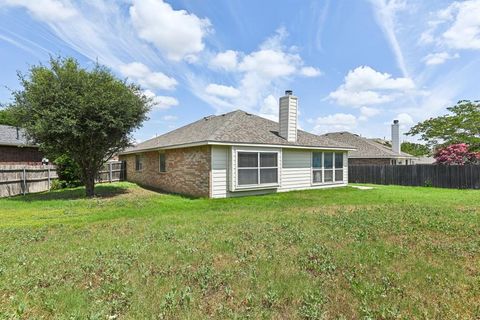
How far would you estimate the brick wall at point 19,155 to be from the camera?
59.8 feet

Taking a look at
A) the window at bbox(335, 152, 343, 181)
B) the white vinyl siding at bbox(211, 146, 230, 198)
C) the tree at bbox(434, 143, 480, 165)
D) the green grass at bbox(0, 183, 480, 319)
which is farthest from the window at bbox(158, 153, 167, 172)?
the tree at bbox(434, 143, 480, 165)

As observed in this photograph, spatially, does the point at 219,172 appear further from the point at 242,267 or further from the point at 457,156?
the point at 457,156

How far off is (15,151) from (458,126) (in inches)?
1531

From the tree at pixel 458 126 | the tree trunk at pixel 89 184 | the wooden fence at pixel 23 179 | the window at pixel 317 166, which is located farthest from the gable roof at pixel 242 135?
the tree at pixel 458 126

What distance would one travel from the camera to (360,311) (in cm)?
295

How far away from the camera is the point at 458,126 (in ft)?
93.1

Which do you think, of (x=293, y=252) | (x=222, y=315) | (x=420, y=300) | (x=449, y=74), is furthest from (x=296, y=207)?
(x=449, y=74)

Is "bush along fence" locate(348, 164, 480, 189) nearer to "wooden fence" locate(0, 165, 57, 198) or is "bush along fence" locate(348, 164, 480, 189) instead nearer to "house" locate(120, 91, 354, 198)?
"house" locate(120, 91, 354, 198)

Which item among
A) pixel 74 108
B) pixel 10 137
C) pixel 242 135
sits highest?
pixel 74 108

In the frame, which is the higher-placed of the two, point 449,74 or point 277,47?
point 277,47

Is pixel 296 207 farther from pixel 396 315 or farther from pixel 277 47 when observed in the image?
→ pixel 277 47

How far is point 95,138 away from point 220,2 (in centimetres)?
800

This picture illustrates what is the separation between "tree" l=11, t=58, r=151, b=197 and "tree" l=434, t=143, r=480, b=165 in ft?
65.3

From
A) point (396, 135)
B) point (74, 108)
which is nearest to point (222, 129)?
point (74, 108)
